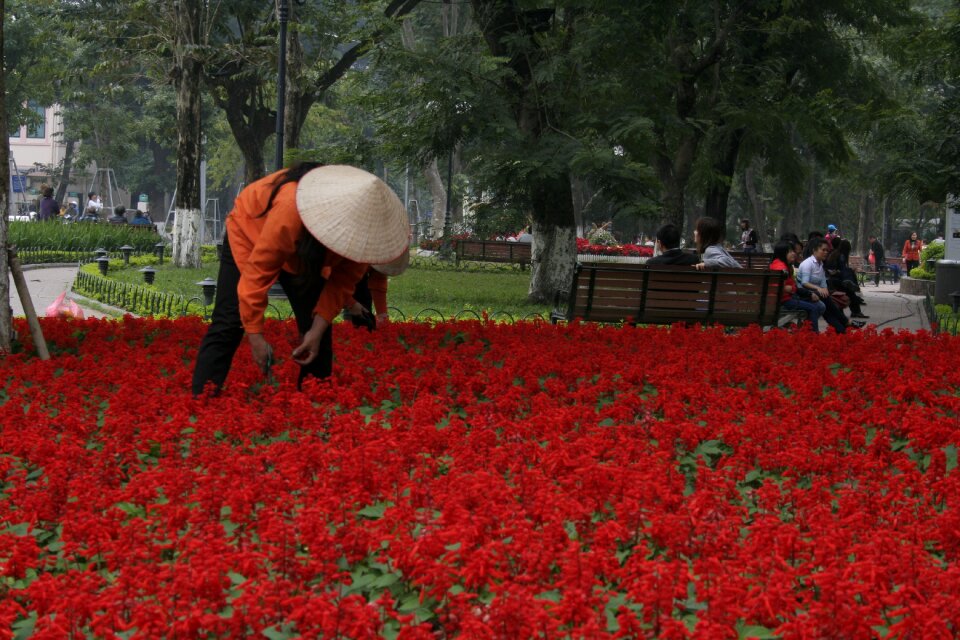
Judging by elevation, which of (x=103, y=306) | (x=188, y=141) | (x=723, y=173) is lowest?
(x=103, y=306)

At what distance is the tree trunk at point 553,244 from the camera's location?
19.7 metres

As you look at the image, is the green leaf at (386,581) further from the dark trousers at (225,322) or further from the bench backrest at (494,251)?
the bench backrest at (494,251)

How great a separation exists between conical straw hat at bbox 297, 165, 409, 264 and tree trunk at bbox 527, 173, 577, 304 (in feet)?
43.2

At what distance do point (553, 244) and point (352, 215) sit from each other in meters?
14.0

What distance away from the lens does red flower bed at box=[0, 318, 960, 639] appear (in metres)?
3.59

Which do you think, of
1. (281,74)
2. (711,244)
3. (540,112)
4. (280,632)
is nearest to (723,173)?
(540,112)

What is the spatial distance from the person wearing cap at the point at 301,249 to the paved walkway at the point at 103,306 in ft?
31.7

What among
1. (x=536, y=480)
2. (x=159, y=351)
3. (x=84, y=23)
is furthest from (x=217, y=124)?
(x=536, y=480)

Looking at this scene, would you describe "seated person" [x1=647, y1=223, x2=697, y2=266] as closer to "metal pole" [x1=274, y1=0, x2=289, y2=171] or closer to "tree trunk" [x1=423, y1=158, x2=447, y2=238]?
"metal pole" [x1=274, y1=0, x2=289, y2=171]

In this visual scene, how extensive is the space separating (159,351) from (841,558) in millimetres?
5693

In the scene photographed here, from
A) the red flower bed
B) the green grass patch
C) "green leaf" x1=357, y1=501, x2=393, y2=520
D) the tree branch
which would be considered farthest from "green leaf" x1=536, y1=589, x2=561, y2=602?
the tree branch

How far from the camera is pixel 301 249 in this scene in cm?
639

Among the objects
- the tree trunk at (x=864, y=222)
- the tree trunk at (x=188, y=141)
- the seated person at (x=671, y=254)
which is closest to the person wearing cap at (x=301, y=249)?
the seated person at (x=671, y=254)

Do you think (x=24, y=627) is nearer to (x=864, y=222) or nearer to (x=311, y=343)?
(x=311, y=343)
